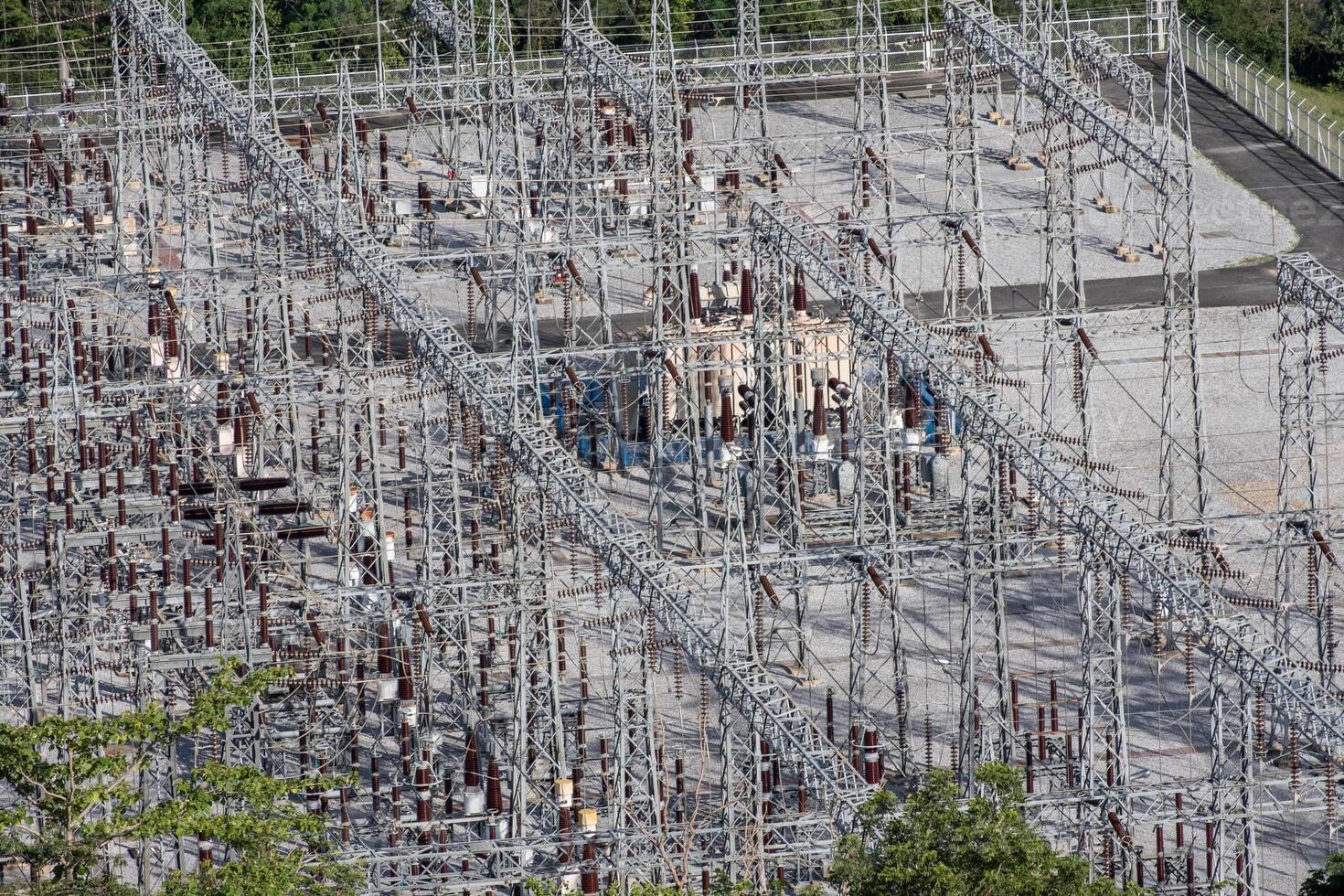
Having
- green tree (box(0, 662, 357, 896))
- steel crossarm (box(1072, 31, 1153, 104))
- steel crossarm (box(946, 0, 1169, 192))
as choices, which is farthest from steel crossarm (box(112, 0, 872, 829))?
steel crossarm (box(1072, 31, 1153, 104))

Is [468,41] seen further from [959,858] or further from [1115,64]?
[959,858]

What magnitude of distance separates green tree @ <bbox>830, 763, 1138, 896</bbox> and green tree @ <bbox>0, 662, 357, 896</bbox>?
7590mm

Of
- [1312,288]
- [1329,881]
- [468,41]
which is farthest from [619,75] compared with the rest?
[1329,881]

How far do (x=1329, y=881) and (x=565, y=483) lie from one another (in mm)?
16637

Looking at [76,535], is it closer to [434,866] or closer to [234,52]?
[434,866]

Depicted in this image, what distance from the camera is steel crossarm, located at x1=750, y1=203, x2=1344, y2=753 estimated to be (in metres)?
47.8

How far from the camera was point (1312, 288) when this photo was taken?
60.9m

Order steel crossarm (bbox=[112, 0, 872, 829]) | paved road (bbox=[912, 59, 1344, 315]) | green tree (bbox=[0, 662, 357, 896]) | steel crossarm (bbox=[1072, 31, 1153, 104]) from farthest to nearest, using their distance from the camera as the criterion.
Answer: paved road (bbox=[912, 59, 1344, 315]), steel crossarm (bbox=[1072, 31, 1153, 104]), steel crossarm (bbox=[112, 0, 872, 829]), green tree (bbox=[0, 662, 357, 896])

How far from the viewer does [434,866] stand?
180 ft

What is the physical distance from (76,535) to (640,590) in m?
11.2

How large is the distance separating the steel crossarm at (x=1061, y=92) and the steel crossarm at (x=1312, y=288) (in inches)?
230

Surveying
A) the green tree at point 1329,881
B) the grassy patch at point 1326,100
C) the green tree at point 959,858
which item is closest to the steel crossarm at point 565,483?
the green tree at point 959,858

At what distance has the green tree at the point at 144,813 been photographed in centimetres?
4244

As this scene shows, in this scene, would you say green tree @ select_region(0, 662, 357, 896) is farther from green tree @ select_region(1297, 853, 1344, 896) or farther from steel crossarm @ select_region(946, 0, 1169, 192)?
steel crossarm @ select_region(946, 0, 1169, 192)
